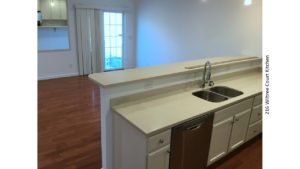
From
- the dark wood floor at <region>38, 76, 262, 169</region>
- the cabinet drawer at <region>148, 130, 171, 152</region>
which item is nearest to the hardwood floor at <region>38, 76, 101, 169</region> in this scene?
the dark wood floor at <region>38, 76, 262, 169</region>

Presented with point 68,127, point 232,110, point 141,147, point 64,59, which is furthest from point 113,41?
point 141,147

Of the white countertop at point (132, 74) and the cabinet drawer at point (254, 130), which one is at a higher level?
the white countertop at point (132, 74)

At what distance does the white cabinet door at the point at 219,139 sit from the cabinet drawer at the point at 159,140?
0.64m

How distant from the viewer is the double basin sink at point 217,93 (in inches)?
96.2

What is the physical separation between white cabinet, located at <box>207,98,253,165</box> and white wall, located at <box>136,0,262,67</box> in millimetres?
1704

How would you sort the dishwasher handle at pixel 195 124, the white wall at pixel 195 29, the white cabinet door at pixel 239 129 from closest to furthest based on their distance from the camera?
the dishwasher handle at pixel 195 124
the white cabinet door at pixel 239 129
the white wall at pixel 195 29

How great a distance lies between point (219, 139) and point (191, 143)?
0.52 meters

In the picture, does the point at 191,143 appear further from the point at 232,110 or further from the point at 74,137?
the point at 74,137

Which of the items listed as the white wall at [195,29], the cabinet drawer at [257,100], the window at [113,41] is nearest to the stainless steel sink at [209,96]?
the cabinet drawer at [257,100]

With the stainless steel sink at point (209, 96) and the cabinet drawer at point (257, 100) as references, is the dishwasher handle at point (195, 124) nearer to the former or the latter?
the stainless steel sink at point (209, 96)

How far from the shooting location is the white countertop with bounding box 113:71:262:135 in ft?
5.32

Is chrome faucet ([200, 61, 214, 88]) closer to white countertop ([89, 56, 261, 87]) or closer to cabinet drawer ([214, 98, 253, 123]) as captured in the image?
white countertop ([89, 56, 261, 87])

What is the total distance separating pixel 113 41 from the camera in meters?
6.41
